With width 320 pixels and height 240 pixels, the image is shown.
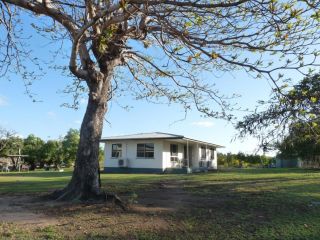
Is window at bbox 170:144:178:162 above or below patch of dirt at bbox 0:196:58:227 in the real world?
above

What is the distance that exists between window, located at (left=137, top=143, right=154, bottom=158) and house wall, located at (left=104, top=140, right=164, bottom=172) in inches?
10.2

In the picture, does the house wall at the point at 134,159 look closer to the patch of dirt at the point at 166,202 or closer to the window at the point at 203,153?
the window at the point at 203,153

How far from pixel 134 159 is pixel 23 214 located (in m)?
24.4

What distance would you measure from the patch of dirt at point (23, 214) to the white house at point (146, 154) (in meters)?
20.8

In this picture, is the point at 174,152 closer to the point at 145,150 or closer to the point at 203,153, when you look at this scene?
the point at 145,150

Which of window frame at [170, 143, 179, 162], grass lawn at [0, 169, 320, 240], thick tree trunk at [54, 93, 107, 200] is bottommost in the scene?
grass lawn at [0, 169, 320, 240]

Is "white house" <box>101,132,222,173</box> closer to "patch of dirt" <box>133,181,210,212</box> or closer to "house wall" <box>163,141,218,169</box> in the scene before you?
"house wall" <box>163,141,218,169</box>

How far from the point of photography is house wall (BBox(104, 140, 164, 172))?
101ft

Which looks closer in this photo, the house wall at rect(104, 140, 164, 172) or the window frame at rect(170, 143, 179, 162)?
the house wall at rect(104, 140, 164, 172)

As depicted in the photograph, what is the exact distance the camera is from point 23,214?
7551 millimetres

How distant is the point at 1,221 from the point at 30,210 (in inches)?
46.2

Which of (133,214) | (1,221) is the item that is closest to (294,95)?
(133,214)

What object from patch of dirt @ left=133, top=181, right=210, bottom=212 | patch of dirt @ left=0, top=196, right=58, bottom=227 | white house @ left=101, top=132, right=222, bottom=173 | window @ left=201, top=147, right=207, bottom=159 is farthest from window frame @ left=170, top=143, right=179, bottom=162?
patch of dirt @ left=0, top=196, right=58, bottom=227

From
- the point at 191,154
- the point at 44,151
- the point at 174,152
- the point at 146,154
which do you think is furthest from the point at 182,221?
the point at 44,151
